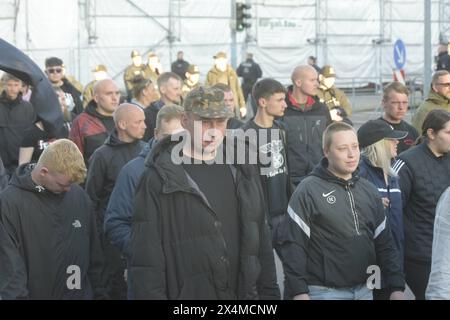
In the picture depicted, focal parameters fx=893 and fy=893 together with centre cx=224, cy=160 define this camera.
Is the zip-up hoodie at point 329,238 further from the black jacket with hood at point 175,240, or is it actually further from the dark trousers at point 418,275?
the black jacket with hood at point 175,240

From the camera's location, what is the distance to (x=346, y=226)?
17.6 ft

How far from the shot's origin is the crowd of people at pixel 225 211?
434 cm

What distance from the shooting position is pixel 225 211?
443 centimetres

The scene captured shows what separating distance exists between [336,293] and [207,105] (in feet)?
5.28

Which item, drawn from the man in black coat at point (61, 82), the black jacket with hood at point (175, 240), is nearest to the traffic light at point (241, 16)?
the man in black coat at point (61, 82)

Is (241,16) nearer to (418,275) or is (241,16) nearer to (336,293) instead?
(418,275)

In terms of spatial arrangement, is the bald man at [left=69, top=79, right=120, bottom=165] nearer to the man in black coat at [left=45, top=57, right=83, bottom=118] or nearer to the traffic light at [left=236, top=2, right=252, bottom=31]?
the man in black coat at [left=45, top=57, right=83, bottom=118]

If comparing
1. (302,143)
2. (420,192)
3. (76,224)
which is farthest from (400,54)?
(76,224)

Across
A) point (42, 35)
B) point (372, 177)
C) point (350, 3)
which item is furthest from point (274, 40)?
point (372, 177)

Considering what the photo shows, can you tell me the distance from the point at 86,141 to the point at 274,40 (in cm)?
3084

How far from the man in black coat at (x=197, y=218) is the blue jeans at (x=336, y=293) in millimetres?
885

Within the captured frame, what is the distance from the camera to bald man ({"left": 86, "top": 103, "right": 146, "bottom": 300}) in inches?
265

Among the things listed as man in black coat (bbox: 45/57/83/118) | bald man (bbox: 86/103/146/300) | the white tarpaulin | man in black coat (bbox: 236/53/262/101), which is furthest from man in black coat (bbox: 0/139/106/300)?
the white tarpaulin
